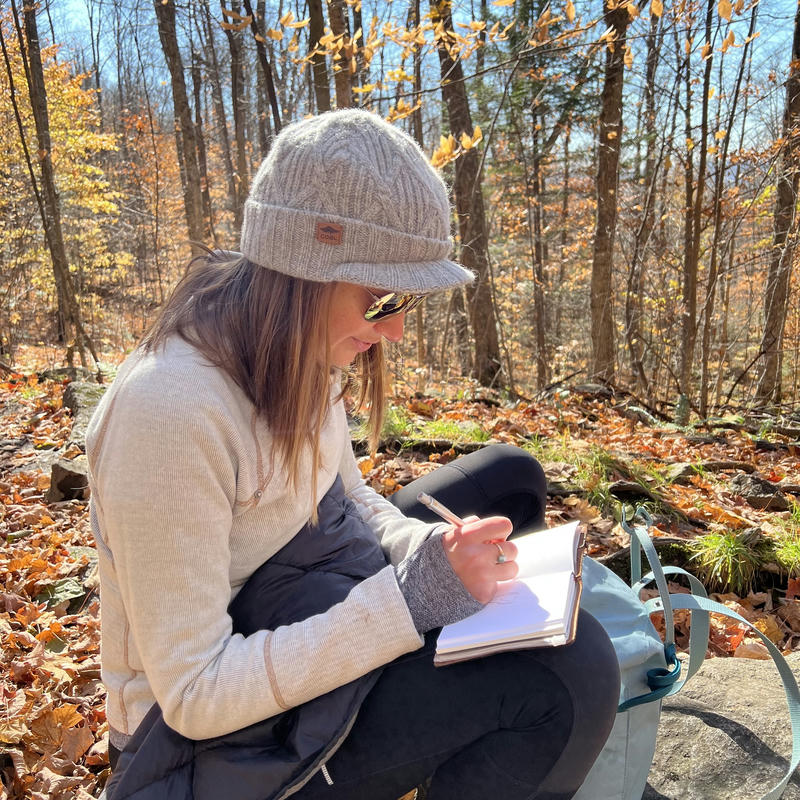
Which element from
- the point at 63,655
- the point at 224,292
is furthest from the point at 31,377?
the point at 224,292

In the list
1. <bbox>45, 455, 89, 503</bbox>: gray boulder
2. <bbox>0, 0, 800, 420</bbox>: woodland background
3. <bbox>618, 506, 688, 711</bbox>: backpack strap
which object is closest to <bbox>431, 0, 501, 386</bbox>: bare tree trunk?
<bbox>0, 0, 800, 420</bbox>: woodland background

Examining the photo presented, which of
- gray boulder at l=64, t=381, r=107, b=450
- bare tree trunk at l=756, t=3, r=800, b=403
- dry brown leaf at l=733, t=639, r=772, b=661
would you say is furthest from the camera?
bare tree trunk at l=756, t=3, r=800, b=403

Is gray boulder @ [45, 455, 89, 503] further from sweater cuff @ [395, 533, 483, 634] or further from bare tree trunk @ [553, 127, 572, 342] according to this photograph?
bare tree trunk @ [553, 127, 572, 342]

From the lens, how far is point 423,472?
3350 millimetres

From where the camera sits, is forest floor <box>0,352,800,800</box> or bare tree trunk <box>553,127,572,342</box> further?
bare tree trunk <box>553,127,572,342</box>

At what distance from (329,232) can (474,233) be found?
616 centimetres

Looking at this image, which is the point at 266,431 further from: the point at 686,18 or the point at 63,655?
the point at 686,18

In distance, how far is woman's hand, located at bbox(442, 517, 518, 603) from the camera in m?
1.18

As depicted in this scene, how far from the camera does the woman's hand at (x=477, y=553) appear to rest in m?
1.18

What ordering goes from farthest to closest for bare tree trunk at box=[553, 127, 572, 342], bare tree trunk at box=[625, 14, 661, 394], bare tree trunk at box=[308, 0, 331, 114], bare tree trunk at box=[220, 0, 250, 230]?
bare tree trunk at box=[553, 127, 572, 342]
bare tree trunk at box=[220, 0, 250, 230]
bare tree trunk at box=[625, 14, 661, 394]
bare tree trunk at box=[308, 0, 331, 114]

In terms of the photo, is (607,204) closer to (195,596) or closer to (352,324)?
(352,324)

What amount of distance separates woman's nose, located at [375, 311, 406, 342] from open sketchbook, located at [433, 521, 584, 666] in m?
0.54

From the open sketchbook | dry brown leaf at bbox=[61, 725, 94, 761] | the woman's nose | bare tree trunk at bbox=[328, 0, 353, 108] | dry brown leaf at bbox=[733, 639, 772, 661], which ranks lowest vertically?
dry brown leaf at bbox=[733, 639, 772, 661]

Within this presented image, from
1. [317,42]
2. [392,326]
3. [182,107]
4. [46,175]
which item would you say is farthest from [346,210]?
[182,107]
